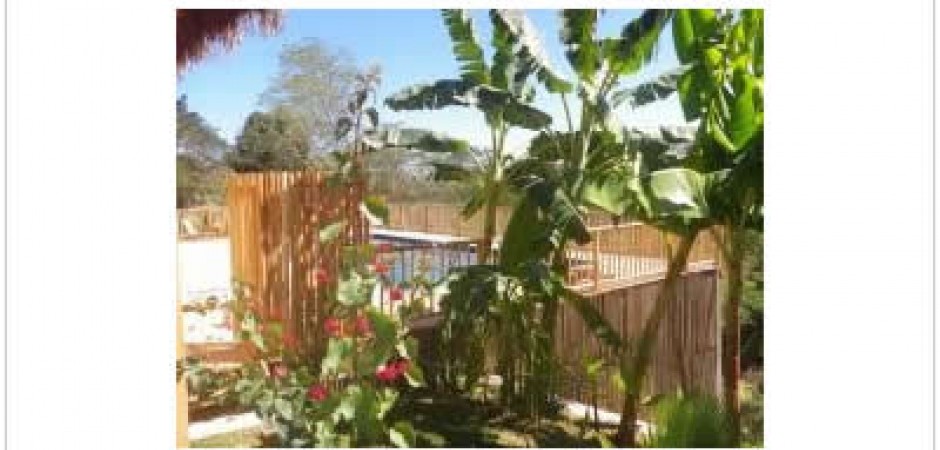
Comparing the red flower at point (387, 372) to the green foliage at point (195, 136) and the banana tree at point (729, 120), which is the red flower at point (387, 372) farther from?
the banana tree at point (729, 120)

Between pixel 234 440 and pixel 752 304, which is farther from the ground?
pixel 752 304

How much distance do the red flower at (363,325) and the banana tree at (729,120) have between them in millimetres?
1393

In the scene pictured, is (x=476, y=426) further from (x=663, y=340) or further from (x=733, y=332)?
(x=733, y=332)

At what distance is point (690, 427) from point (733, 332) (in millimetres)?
439

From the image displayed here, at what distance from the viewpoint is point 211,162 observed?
11.4 ft

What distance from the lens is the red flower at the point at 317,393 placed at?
2.91 metres

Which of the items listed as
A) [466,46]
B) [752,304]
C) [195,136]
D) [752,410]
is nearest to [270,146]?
[195,136]

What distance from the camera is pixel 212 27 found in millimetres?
2723

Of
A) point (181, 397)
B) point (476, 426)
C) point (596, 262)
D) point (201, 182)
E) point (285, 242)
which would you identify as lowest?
point (476, 426)

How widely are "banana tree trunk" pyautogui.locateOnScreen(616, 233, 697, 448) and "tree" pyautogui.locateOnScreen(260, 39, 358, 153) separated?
1.49 m

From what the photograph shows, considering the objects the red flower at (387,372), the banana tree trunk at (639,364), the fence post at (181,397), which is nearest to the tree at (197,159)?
the fence post at (181,397)
